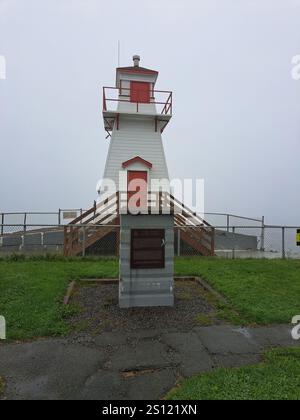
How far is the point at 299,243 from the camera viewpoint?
11.6 m

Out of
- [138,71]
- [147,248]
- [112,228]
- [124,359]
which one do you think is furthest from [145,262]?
[138,71]

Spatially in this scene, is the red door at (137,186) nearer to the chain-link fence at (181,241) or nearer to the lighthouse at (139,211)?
the lighthouse at (139,211)

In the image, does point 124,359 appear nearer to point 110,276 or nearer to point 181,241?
point 110,276

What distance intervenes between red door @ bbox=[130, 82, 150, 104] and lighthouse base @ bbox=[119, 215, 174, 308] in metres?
12.8

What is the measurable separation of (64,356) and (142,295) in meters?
2.53

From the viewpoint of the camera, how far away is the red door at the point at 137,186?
17016mm

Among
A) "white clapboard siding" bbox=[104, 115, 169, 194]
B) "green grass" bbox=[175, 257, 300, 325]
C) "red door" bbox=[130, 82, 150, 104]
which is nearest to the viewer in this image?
"green grass" bbox=[175, 257, 300, 325]

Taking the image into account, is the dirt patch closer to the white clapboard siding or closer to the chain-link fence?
the chain-link fence

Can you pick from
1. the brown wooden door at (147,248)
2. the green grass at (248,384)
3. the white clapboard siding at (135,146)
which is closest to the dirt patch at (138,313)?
the brown wooden door at (147,248)

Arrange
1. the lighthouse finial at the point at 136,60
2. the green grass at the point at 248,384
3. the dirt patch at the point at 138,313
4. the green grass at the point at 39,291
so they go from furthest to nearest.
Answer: the lighthouse finial at the point at 136,60 → the dirt patch at the point at 138,313 → the green grass at the point at 39,291 → the green grass at the point at 248,384

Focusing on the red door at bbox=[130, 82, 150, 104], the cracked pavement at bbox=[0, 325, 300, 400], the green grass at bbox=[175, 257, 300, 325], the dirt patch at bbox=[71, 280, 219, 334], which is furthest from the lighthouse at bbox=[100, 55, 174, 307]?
the cracked pavement at bbox=[0, 325, 300, 400]

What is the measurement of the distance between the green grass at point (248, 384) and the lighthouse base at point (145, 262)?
286cm

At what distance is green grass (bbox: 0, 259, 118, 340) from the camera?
5.38 m
